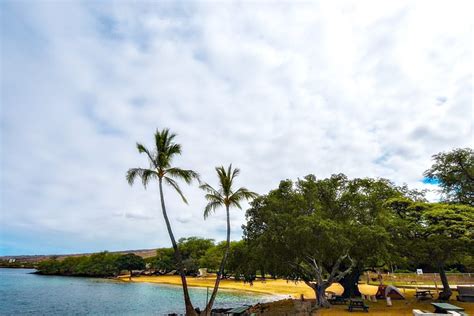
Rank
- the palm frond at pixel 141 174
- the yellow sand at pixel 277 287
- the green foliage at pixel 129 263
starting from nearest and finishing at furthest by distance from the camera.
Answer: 1. the palm frond at pixel 141 174
2. the yellow sand at pixel 277 287
3. the green foliage at pixel 129 263

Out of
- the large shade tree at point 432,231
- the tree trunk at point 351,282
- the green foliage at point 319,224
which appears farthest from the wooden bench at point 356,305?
the tree trunk at point 351,282

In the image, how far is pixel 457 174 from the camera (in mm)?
35344

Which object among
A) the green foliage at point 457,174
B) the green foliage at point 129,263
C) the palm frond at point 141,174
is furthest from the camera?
the green foliage at point 129,263

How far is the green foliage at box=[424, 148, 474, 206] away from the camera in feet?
113

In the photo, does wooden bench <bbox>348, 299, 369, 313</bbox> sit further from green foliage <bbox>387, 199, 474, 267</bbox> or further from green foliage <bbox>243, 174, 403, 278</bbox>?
green foliage <bbox>387, 199, 474, 267</bbox>

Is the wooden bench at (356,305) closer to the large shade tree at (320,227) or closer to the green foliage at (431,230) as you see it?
the large shade tree at (320,227)

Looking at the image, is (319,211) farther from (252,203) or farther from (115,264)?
(115,264)

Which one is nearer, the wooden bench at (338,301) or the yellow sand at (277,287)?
the wooden bench at (338,301)

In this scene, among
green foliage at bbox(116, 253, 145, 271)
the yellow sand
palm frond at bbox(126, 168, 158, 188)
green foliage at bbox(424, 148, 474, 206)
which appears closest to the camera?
palm frond at bbox(126, 168, 158, 188)

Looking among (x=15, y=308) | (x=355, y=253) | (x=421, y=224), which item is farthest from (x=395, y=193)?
(x=15, y=308)

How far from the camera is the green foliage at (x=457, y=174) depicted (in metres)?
34.6

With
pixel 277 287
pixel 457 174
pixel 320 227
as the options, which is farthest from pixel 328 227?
pixel 277 287

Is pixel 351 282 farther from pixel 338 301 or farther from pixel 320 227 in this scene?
pixel 320 227

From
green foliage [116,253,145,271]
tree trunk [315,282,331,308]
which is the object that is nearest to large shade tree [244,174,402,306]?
tree trunk [315,282,331,308]
